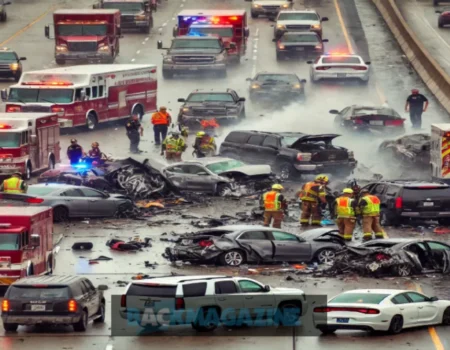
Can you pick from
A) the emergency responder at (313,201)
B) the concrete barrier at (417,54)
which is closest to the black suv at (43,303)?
the emergency responder at (313,201)

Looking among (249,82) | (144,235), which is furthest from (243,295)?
(249,82)

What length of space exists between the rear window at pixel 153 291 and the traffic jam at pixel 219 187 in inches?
1.1

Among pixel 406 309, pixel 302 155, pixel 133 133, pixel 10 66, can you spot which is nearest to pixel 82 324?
pixel 406 309

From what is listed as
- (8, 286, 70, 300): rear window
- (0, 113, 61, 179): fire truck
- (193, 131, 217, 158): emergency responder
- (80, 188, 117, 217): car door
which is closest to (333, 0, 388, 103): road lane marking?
(193, 131, 217, 158): emergency responder

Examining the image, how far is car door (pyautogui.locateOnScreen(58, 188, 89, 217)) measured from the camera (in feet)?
135

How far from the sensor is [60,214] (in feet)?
135

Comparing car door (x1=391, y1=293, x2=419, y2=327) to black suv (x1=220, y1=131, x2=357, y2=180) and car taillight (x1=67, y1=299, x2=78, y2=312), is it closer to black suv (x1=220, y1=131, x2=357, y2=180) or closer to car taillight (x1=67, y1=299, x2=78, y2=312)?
car taillight (x1=67, y1=299, x2=78, y2=312)

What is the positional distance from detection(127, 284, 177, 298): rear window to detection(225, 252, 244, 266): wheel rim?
26.6ft

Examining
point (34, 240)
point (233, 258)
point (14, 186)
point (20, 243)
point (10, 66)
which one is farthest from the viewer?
point (10, 66)

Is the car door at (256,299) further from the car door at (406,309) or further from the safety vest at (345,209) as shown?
the safety vest at (345,209)

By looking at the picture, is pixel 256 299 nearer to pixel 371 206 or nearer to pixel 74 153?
pixel 371 206

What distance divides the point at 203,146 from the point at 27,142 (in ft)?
20.2

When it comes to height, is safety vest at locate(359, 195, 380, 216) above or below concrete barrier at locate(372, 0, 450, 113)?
below

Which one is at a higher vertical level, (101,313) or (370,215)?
(370,215)
